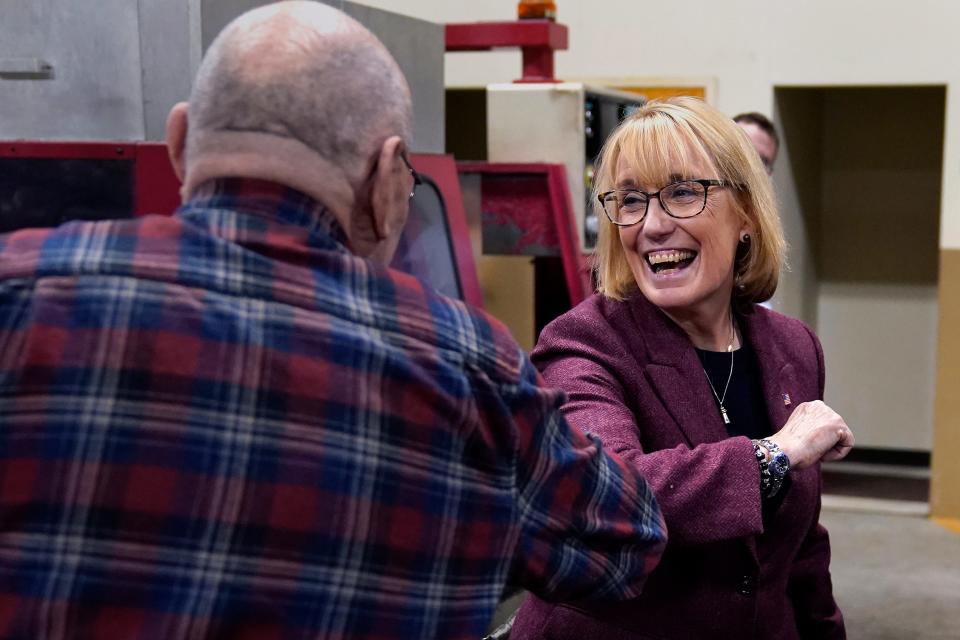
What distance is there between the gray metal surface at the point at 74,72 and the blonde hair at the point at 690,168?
108 centimetres

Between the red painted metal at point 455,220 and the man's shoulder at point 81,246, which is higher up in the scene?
the man's shoulder at point 81,246

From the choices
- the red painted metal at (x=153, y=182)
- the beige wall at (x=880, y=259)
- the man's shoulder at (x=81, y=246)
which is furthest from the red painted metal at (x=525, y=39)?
the beige wall at (x=880, y=259)

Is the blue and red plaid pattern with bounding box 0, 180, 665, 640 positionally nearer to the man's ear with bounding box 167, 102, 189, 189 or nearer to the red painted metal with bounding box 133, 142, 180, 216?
the man's ear with bounding box 167, 102, 189, 189

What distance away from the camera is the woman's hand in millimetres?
1679

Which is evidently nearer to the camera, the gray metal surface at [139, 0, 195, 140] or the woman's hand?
the woman's hand

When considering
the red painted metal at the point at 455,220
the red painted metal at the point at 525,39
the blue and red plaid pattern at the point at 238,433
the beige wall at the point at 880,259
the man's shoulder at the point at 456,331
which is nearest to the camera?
the blue and red plaid pattern at the point at 238,433

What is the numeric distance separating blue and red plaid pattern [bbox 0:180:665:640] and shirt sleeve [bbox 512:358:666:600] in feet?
0.13

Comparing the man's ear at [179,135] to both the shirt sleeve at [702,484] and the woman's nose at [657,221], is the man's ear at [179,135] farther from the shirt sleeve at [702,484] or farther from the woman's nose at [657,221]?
the woman's nose at [657,221]

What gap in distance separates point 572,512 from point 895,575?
4.50m

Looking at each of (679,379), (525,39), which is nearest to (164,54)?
(679,379)

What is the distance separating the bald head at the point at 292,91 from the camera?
→ 1119 millimetres

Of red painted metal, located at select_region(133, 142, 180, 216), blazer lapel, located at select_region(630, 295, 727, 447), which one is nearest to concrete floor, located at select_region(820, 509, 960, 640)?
blazer lapel, located at select_region(630, 295, 727, 447)

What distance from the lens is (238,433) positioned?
1065 millimetres

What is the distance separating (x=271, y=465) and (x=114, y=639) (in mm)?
197
